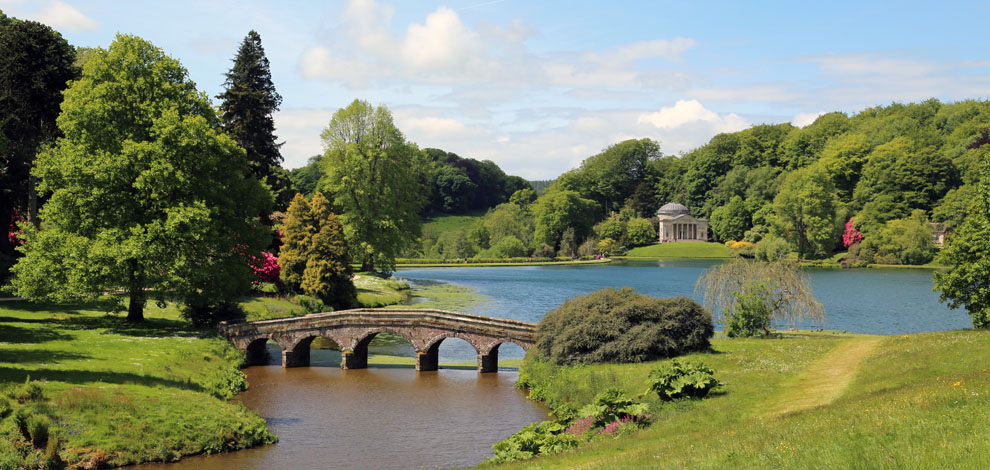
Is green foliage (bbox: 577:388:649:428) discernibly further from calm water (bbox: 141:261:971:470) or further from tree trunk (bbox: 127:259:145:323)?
tree trunk (bbox: 127:259:145:323)

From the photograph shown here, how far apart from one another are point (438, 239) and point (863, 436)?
14317 cm

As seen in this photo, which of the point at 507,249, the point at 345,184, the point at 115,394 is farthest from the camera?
the point at 507,249

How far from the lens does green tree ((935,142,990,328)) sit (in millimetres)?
34438

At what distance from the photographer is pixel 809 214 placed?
126375 millimetres

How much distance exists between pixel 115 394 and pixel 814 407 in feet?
75.8

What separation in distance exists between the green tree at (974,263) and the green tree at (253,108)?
49233 mm

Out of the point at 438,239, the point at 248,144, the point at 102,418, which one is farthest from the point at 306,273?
the point at 438,239

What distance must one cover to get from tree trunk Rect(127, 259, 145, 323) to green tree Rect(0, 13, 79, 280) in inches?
483

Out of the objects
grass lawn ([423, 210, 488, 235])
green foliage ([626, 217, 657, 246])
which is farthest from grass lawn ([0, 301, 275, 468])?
green foliage ([626, 217, 657, 246])

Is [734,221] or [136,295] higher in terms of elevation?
[734,221]

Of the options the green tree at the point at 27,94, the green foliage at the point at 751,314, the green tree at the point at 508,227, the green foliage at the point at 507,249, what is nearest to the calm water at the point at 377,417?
the green foliage at the point at 751,314

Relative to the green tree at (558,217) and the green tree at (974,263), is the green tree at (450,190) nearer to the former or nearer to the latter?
the green tree at (558,217)

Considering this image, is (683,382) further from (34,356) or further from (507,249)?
(507,249)

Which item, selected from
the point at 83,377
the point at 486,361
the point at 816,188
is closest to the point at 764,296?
the point at 486,361
